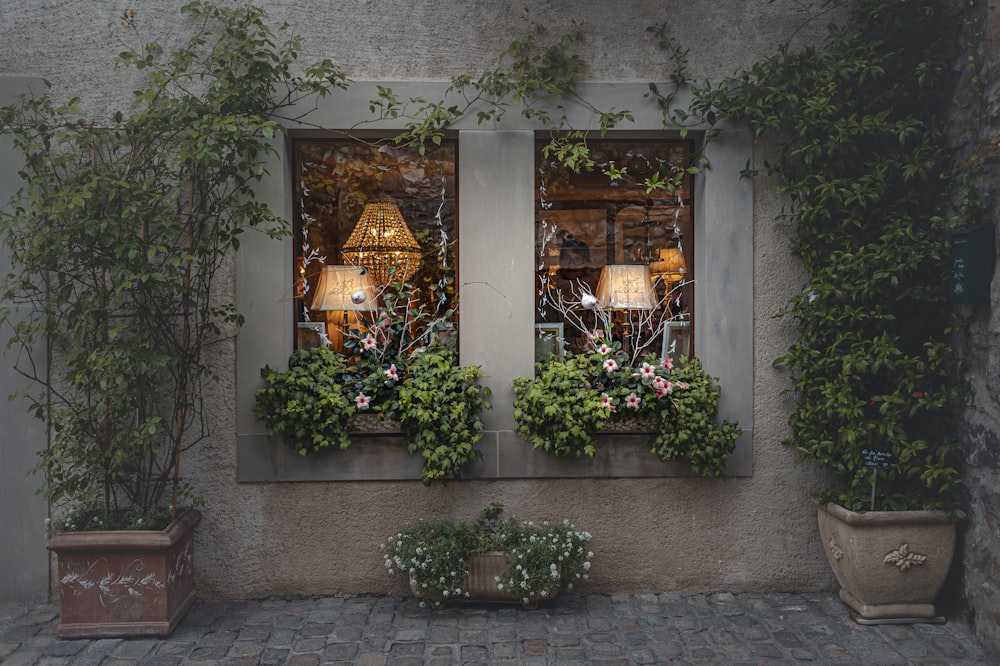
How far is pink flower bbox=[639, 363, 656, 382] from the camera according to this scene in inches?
194

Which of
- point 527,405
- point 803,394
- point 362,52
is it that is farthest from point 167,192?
point 803,394

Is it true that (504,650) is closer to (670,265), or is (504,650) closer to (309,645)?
(309,645)

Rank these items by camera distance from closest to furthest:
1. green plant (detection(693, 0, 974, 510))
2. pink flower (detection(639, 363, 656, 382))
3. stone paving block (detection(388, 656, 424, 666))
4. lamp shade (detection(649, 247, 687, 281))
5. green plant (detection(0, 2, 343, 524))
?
1. stone paving block (detection(388, 656, 424, 666))
2. green plant (detection(0, 2, 343, 524))
3. green plant (detection(693, 0, 974, 510))
4. pink flower (detection(639, 363, 656, 382))
5. lamp shade (detection(649, 247, 687, 281))

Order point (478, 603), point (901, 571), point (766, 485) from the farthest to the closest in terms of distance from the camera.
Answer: point (766, 485), point (478, 603), point (901, 571)

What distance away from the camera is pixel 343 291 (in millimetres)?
5246

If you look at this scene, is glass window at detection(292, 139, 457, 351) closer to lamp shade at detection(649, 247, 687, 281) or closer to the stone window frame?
the stone window frame

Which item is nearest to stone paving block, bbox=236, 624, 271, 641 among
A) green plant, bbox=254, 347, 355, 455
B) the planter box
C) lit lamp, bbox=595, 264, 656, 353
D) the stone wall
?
the planter box

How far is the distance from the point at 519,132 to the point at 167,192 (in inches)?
84.5

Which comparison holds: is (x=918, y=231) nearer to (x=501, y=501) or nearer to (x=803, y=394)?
(x=803, y=394)

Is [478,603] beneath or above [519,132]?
beneath

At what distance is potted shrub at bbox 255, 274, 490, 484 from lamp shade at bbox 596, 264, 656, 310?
3.46ft

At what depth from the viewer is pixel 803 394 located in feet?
16.5

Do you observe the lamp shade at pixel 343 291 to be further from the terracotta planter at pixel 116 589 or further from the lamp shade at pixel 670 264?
the lamp shade at pixel 670 264

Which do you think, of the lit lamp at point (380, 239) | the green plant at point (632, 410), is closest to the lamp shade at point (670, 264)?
the green plant at point (632, 410)
